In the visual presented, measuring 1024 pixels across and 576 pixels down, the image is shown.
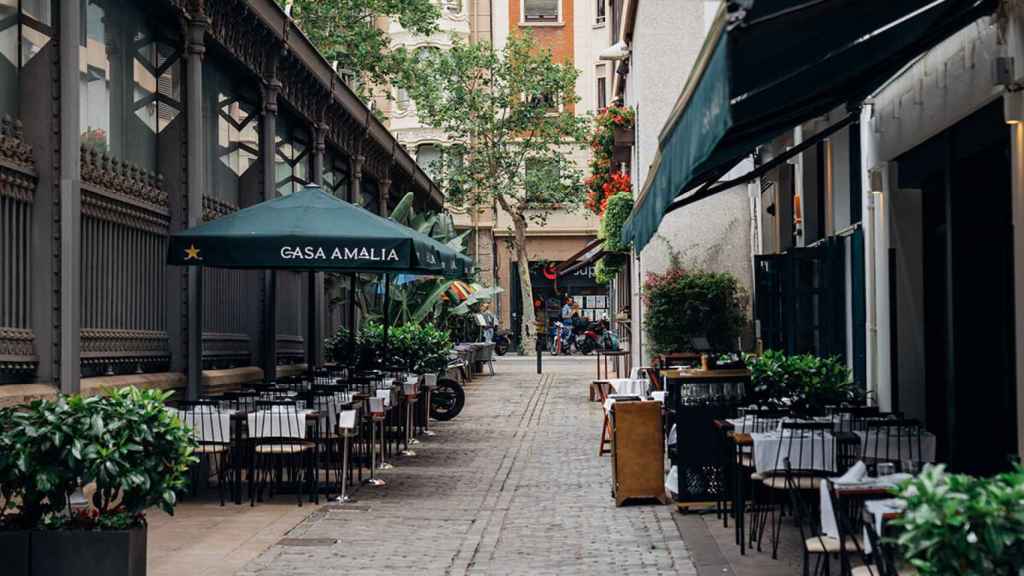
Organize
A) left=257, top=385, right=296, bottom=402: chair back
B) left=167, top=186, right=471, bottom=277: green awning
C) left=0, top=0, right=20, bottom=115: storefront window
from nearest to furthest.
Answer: left=0, top=0, right=20, bottom=115: storefront window < left=167, top=186, right=471, bottom=277: green awning < left=257, top=385, right=296, bottom=402: chair back

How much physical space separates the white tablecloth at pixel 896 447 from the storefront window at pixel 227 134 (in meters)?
9.32

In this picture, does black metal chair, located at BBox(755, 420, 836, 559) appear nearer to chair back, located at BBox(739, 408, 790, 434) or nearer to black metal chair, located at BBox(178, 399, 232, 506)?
chair back, located at BBox(739, 408, 790, 434)

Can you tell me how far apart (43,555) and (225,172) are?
10.6 metres

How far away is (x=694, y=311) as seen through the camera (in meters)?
22.8

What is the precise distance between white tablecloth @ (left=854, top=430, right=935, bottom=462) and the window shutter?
52.8 m

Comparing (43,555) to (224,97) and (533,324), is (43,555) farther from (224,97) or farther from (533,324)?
(533,324)

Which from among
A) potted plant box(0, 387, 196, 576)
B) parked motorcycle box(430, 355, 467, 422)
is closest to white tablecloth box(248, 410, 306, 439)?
potted plant box(0, 387, 196, 576)

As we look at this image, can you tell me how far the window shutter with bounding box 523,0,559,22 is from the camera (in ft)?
203

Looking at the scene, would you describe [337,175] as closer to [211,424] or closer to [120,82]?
[120,82]

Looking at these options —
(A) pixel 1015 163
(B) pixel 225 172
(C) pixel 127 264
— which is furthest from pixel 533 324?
(A) pixel 1015 163

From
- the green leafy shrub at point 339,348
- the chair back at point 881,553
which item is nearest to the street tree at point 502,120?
the green leafy shrub at point 339,348

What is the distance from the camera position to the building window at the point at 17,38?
11.1m

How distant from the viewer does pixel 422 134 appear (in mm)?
59562

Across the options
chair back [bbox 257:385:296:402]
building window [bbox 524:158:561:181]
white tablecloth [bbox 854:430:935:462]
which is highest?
building window [bbox 524:158:561:181]
